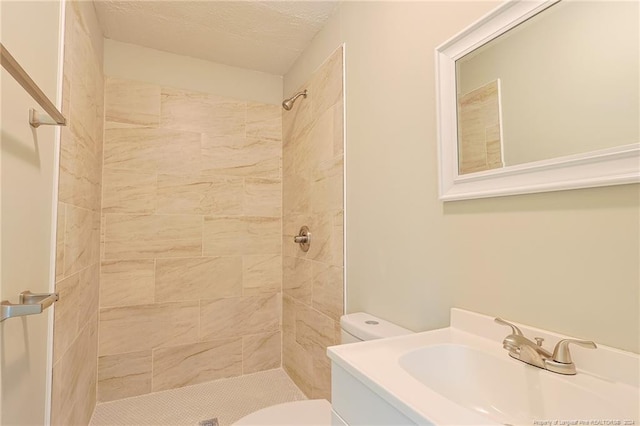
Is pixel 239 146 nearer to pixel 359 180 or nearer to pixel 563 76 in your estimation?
pixel 359 180

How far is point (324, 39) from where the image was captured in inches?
74.6

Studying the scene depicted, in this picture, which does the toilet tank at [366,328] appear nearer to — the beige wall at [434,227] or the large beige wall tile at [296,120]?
the beige wall at [434,227]

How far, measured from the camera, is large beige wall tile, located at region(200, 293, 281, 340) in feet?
7.20

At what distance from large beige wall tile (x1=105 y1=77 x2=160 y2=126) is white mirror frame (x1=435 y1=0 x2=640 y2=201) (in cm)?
178

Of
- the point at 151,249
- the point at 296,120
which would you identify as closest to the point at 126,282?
the point at 151,249

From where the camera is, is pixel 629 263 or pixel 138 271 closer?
pixel 629 263

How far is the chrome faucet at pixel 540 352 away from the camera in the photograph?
2.32 ft

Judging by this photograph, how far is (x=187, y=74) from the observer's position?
222cm

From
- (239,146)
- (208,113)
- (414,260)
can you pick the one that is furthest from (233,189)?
(414,260)

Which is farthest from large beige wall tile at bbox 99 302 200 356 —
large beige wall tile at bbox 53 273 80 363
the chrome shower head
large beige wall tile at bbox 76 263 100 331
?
the chrome shower head

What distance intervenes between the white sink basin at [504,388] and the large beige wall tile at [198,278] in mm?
1662

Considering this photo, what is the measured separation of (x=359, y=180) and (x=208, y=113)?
1.30 m

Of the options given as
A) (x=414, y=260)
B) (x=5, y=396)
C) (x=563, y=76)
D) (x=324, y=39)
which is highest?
(x=324, y=39)

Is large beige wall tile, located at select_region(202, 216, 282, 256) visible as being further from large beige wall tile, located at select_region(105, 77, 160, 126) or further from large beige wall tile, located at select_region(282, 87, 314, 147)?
large beige wall tile, located at select_region(105, 77, 160, 126)
